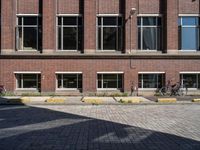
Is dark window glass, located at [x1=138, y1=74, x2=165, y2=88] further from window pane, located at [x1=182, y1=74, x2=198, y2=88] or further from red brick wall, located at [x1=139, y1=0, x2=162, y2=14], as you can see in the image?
red brick wall, located at [x1=139, y1=0, x2=162, y2=14]

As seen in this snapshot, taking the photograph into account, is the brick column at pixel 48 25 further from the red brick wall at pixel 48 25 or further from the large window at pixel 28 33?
the large window at pixel 28 33

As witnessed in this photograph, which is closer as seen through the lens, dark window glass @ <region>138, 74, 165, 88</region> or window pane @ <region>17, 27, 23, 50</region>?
dark window glass @ <region>138, 74, 165, 88</region>

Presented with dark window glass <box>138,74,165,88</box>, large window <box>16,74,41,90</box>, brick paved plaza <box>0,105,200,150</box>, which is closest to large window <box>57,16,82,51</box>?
large window <box>16,74,41,90</box>

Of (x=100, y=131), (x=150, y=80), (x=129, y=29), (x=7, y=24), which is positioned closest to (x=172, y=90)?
(x=150, y=80)

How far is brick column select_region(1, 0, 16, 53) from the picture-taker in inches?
1312

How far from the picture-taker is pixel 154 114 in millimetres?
19703

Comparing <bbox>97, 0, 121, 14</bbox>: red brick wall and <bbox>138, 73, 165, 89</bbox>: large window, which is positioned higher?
<bbox>97, 0, 121, 14</bbox>: red brick wall

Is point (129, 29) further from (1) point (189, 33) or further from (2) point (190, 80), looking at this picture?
(2) point (190, 80)

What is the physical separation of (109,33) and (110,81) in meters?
3.61

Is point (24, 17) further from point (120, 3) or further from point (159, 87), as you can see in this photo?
point (159, 87)

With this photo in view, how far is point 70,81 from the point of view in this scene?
110 ft

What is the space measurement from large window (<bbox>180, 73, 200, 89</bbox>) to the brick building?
2.9 inches

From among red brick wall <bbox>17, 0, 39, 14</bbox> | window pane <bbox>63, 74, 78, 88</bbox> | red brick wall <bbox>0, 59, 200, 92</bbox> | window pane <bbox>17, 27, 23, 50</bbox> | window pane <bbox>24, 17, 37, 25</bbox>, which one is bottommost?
window pane <bbox>63, 74, 78, 88</bbox>

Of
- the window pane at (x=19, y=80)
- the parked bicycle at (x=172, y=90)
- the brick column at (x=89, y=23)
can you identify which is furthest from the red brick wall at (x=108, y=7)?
the window pane at (x=19, y=80)
